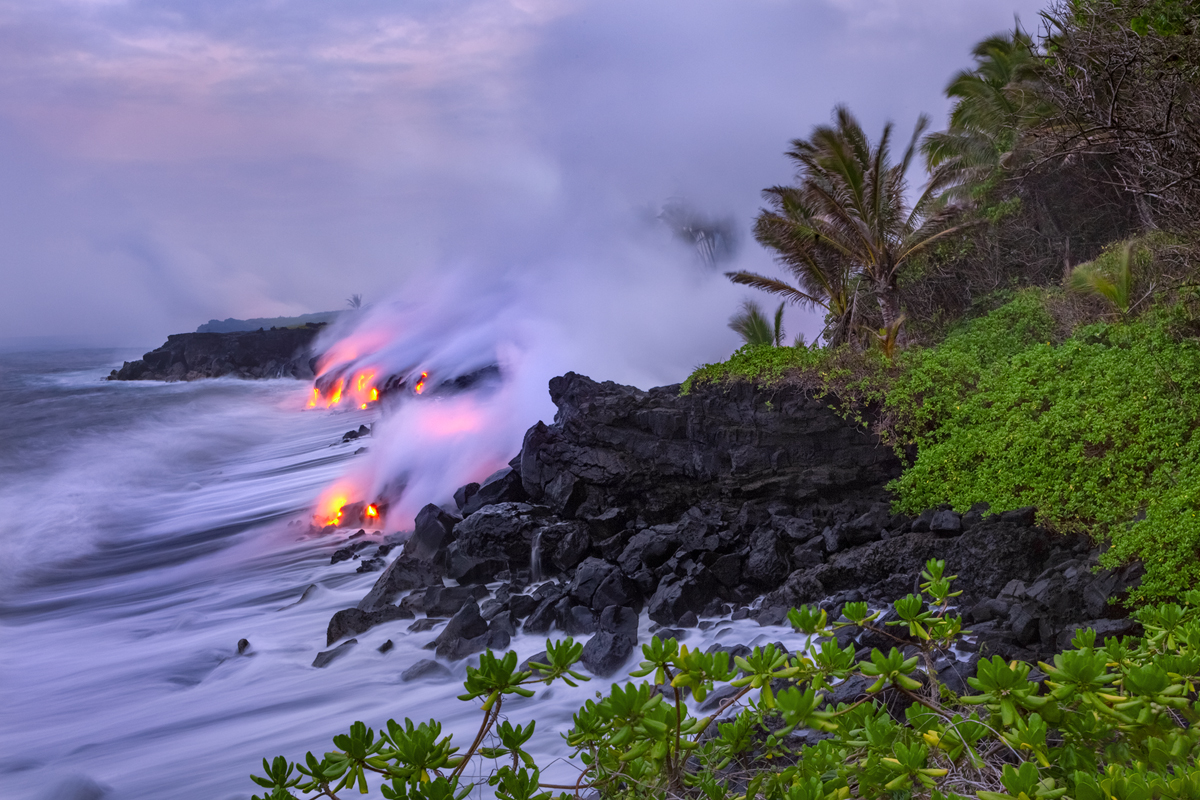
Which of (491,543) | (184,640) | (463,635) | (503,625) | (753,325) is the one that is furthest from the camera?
(753,325)

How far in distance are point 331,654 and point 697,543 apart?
4208mm

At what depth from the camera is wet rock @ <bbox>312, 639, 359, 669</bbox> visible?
714 cm

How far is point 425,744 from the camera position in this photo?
174cm

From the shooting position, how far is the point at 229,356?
42531 mm

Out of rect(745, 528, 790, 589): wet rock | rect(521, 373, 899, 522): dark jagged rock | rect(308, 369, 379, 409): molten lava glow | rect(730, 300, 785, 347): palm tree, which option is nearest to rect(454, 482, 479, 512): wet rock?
rect(521, 373, 899, 522): dark jagged rock

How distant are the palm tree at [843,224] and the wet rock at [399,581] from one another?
811cm

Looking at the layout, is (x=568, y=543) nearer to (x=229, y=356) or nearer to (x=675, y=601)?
(x=675, y=601)

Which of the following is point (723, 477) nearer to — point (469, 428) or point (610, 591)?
point (610, 591)

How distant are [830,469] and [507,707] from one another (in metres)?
4.88

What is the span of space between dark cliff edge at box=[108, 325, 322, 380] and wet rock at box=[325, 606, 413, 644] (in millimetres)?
35722

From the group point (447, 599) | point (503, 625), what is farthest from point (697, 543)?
point (447, 599)

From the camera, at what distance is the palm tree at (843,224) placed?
11.7 metres

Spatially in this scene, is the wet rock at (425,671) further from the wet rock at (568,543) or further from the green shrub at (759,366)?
the green shrub at (759,366)

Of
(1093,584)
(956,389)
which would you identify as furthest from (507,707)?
(956,389)
